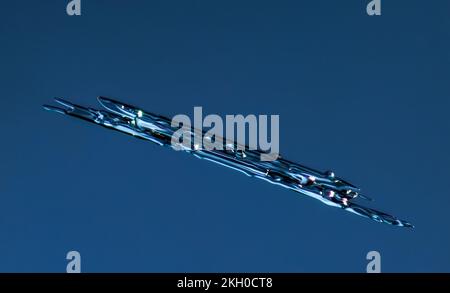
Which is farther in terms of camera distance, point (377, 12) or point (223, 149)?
point (377, 12)
